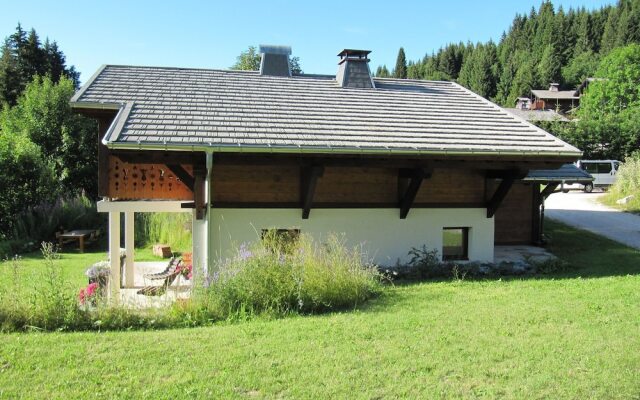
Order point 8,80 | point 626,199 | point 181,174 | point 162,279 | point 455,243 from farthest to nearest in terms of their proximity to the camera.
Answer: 1. point 8,80
2. point 626,199
3. point 455,243
4. point 162,279
5. point 181,174

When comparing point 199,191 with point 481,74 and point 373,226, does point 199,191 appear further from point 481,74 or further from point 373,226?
point 481,74

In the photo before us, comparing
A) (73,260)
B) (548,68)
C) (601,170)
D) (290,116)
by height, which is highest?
(548,68)

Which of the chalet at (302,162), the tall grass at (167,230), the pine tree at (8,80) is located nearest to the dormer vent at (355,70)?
the chalet at (302,162)

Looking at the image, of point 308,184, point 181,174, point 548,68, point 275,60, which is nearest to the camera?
point 181,174

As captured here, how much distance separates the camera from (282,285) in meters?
7.80

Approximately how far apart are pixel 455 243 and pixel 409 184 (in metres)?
2.17

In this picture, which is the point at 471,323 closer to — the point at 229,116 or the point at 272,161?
the point at 272,161

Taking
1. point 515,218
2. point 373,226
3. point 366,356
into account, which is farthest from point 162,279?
point 515,218

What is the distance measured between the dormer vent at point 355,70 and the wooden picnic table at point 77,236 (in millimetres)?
10465

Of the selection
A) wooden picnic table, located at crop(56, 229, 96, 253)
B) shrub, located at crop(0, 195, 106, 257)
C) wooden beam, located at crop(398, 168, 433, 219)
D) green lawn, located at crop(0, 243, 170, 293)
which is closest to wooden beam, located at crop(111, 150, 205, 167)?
green lawn, located at crop(0, 243, 170, 293)

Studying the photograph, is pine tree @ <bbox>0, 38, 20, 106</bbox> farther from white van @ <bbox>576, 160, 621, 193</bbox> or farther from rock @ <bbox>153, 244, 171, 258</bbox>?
white van @ <bbox>576, 160, 621, 193</bbox>

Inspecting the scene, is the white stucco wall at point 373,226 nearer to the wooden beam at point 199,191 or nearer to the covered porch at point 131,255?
the wooden beam at point 199,191

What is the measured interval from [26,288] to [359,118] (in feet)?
25.3

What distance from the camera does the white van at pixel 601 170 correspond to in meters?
32.7
